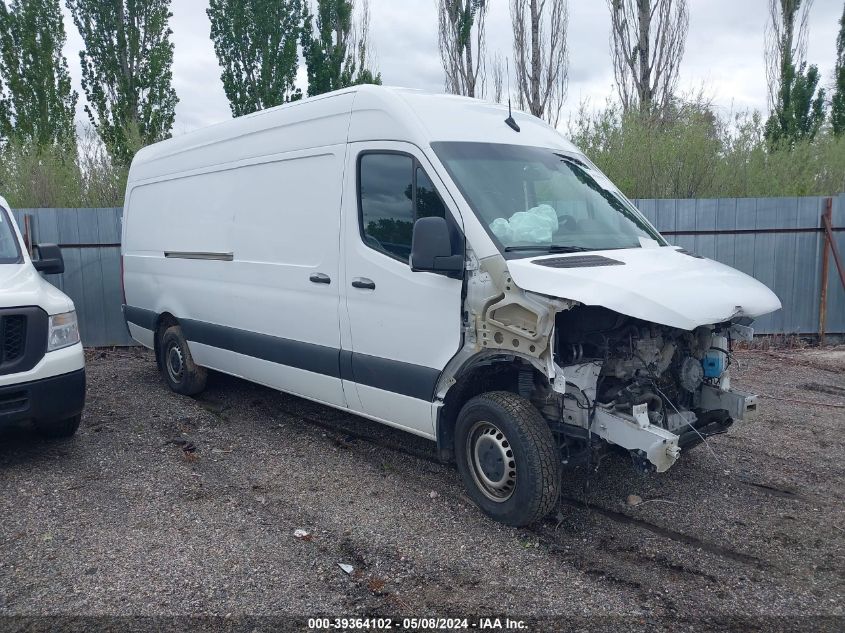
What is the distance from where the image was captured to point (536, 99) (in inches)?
820

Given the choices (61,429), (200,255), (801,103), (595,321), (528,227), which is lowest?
(61,429)

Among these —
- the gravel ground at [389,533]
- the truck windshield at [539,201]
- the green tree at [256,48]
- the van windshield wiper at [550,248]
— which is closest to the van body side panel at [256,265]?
the gravel ground at [389,533]

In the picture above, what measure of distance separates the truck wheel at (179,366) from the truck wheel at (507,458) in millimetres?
3789

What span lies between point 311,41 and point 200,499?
18428mm

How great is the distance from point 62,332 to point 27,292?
39cm

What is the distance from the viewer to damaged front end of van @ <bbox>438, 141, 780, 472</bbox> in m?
3.87

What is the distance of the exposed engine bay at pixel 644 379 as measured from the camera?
403 centimetres

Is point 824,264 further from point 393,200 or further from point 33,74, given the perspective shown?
point 33,74

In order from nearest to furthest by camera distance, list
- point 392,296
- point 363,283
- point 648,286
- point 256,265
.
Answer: point 648,286 → point 392,296 → point 363,283 → point 256,265

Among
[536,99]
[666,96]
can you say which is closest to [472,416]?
[666,96]

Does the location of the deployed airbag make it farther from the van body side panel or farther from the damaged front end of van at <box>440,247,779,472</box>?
the van body side panel

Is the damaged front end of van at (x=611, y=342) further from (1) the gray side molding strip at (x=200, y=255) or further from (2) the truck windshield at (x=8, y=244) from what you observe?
(2) the truck windshield at (x=8, y=244)

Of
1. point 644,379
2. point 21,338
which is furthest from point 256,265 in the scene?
point 644,379

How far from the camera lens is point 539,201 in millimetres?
4664
